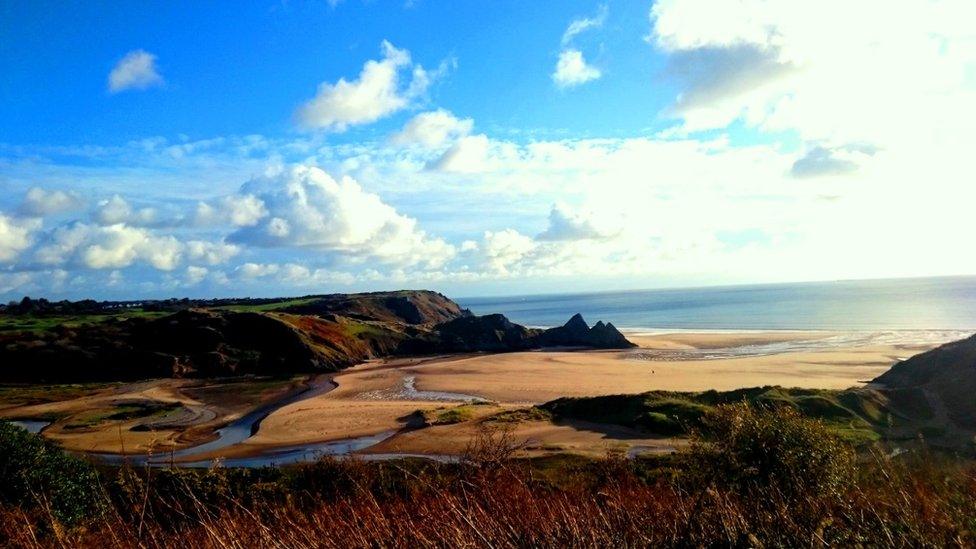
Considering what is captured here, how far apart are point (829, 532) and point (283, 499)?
17.8 meters

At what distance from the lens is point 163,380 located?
62344mm

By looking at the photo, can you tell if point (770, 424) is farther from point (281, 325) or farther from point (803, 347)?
point (281, 325)

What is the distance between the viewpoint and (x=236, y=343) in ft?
235

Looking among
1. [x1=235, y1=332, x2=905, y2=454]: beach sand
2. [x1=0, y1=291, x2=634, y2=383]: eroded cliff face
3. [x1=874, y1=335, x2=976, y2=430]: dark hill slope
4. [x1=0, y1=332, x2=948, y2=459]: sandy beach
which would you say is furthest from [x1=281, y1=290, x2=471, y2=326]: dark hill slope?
[x1=874, y1=335, x2=976, y2=430]: dark hill slope

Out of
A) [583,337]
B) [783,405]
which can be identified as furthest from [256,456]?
[583,337]

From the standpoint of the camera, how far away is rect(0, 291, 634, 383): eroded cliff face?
214 ft

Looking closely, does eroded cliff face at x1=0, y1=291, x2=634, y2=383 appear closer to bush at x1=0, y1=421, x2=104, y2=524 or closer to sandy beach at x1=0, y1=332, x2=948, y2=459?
sandy beach at x1=0, y1=332, x2=948, y2=459

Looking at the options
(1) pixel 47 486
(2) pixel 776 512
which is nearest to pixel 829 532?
(2) pixel 776 512

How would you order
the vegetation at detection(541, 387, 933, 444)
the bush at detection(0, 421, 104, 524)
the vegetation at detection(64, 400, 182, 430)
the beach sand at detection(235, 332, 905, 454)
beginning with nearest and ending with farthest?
the bush at detection(0, 421, 104, 524) < the vegetation at detection(541, 387, 933, 444) < the beach sand at detection(235, 332, 905, 454) < the vegetation at detection(64, 400, 182, 430)

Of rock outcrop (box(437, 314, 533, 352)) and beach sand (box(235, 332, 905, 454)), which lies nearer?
beach sand (box(235, 332, 905, 454))

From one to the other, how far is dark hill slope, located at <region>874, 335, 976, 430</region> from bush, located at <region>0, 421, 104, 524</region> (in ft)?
118

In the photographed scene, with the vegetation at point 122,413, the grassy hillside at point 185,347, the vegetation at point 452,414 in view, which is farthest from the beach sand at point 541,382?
the vegetation at point 122,413

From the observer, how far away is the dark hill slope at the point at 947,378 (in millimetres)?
31250

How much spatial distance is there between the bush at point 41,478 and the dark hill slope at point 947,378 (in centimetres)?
3595
